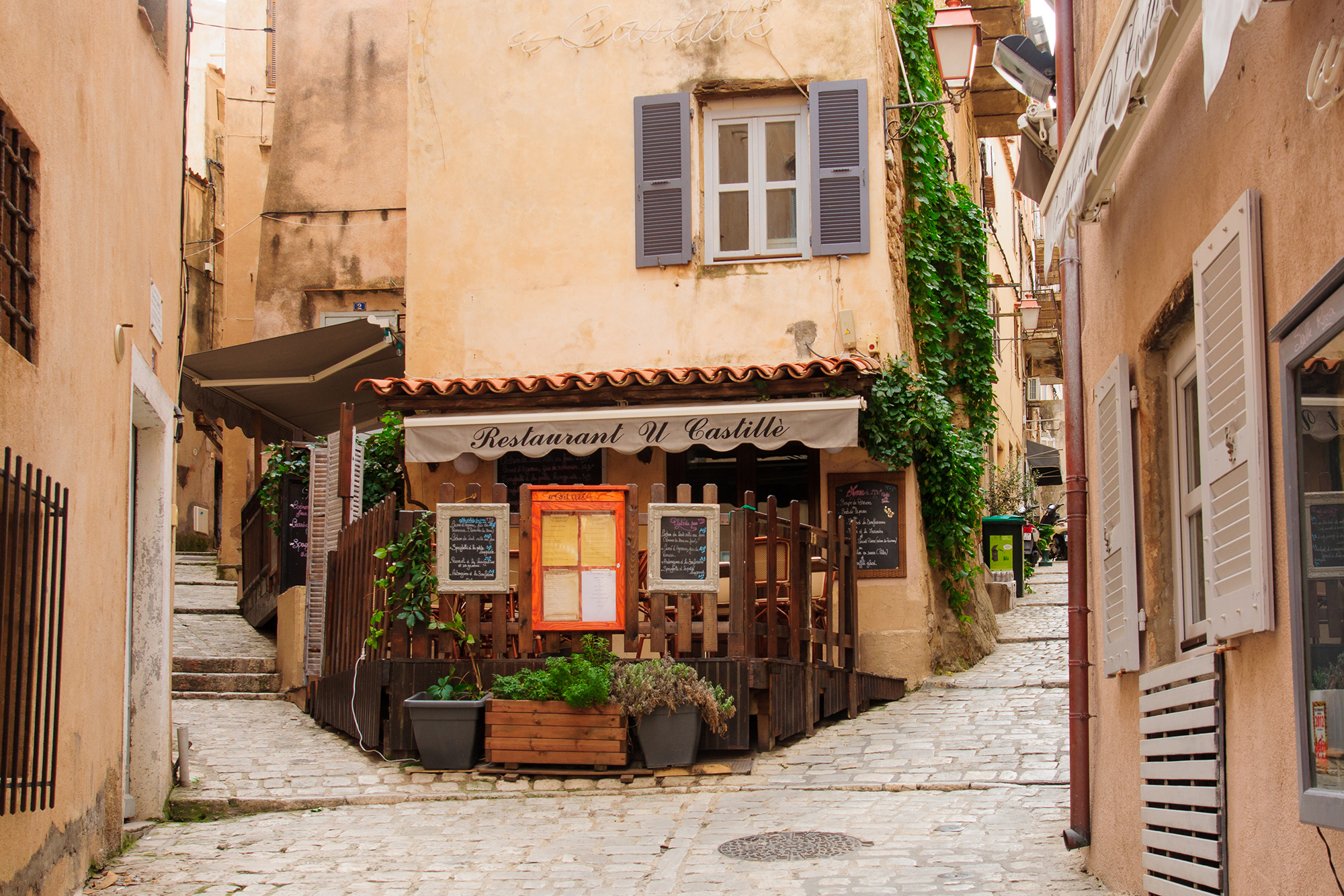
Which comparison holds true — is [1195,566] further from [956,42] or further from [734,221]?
[956,42]

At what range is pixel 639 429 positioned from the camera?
12.2 meters

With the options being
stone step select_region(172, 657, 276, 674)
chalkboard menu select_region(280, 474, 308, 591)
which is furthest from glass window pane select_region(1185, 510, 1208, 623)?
chalkboard menu select_region(280, 474, 308, 591)

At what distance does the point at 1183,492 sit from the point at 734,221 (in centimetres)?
872

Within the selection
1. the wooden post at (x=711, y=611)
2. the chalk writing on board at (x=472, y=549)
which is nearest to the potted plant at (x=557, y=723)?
the wooden post at (x=711, y=611)

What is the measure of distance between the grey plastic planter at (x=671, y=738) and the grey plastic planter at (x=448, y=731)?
1158mm

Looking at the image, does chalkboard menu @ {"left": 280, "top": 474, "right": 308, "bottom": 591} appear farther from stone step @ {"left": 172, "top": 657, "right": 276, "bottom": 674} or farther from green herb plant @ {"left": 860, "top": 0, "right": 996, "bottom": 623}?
green herb plant @ {"left": 860, "top": 0, "right": 996, "bottom": 623}

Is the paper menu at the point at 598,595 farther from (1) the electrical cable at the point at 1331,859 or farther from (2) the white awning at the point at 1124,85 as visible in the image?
(1) the electrical cable at the point at 1331,859

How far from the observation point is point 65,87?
6508 mm

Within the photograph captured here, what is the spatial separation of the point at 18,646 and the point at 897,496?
29.7 feet

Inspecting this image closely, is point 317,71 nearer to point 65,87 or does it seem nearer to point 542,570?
point 542,570

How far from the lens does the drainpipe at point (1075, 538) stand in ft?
22.8

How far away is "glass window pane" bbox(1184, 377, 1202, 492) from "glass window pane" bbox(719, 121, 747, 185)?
8769 millimetres

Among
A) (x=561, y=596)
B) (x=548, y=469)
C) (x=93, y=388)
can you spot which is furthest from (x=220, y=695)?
(x=93, y=388)

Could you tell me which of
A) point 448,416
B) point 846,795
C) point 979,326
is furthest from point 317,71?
point 846,795
